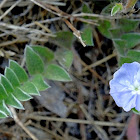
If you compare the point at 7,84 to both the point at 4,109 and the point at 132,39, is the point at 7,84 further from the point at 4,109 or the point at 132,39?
the point at 132,39

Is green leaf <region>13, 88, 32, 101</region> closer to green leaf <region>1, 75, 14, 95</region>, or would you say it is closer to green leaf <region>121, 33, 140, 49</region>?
green leaf <region>1, 75, 14, 95</region>

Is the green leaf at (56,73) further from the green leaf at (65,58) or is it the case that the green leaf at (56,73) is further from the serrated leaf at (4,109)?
the serrated leaf at (4,109)

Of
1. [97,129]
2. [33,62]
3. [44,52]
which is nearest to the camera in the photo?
[33,62]

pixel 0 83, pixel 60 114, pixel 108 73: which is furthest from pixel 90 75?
pixel 0 83

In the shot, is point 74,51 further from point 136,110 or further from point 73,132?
point 136,110

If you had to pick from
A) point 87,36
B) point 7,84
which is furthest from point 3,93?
point 87,36
